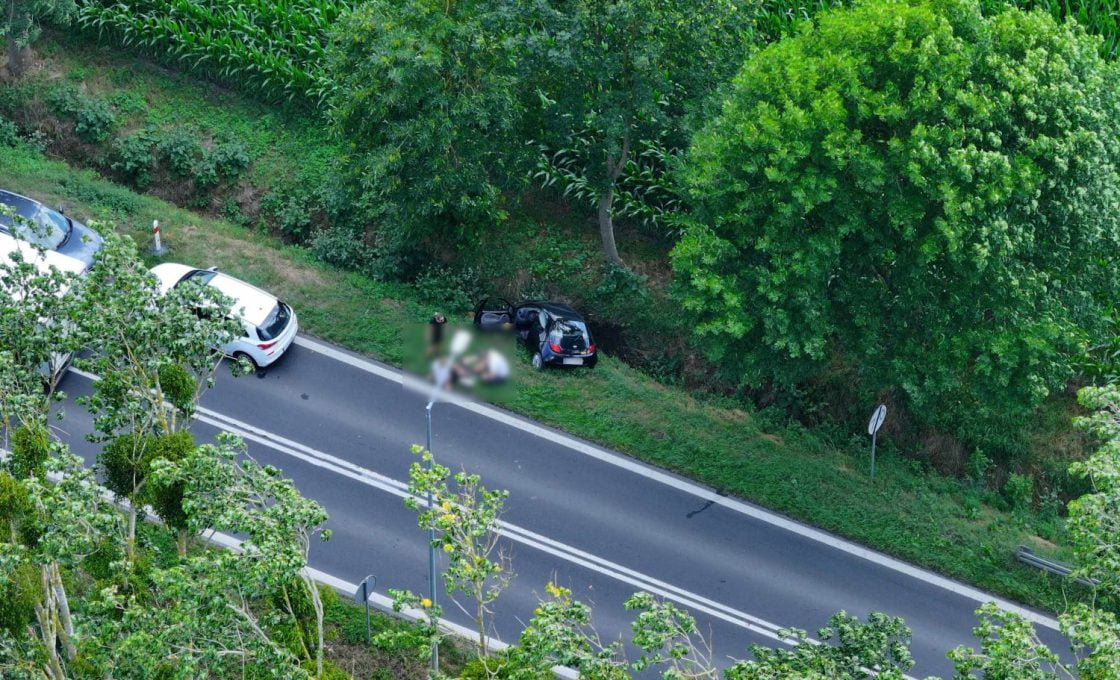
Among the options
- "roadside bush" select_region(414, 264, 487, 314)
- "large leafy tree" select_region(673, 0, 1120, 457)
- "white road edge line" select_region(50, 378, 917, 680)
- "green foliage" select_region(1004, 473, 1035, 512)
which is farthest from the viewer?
"roadside bush" select_region(414, 264, 487, 314)

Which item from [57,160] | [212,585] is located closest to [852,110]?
[212,585]

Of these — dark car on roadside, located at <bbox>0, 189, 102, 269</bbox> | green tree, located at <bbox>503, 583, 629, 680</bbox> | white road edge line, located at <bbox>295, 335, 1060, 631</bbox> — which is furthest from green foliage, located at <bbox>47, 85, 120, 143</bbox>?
green tree, located at <bbox>503, 583, 629, 680</bbox>

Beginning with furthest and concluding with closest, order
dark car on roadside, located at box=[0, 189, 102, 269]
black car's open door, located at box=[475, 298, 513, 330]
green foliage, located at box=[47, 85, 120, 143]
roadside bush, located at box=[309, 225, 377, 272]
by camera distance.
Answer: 1. green foliage, located at box=[47, 85, 120, 143]
2. roadside bush, located at box=[309, 225, 377, 272]
3. black car's open door, located at box=[475, 298, 513, 330]
4. dark car on roadside, located at box=[0, 189, 102, 269]

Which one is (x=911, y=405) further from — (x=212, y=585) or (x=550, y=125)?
(x=212, y=585)

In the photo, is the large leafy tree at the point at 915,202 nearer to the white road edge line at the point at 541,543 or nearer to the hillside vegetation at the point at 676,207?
the hillside vegetation at the point at 676,207

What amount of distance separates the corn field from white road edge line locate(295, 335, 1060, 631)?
890 cm

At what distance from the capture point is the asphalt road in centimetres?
2222

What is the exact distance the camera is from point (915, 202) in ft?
68.7

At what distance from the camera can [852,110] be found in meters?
21.4

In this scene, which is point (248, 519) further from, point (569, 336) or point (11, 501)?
point (569, 336)

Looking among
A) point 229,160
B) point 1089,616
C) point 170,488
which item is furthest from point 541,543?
point 229,160

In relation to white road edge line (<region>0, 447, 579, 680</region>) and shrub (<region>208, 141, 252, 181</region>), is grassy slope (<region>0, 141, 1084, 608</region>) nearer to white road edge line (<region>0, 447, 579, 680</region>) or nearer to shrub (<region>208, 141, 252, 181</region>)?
shrub (<region>208, 141, 252, 181</region>)

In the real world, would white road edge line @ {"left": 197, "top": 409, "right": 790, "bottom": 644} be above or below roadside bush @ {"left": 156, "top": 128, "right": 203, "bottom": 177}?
below

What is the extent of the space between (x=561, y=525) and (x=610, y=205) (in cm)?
860
